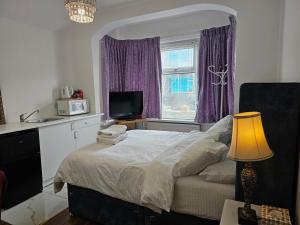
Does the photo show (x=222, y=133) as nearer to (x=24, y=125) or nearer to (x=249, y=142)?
(x=249, y=142)

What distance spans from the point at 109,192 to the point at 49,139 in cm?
160

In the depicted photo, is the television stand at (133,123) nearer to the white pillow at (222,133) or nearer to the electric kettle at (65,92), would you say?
the electric kettle at (65,92)

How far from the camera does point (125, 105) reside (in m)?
4.38

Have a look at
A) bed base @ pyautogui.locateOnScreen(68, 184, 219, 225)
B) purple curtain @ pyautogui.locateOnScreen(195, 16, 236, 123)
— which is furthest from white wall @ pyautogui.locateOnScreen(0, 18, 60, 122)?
purple curtain @ pyautogui.locateOnScreen(195, 16, 236, 123)

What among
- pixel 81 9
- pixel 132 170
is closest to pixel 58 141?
pixel 132 170

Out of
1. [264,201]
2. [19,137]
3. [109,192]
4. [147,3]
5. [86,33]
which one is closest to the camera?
[264,201]

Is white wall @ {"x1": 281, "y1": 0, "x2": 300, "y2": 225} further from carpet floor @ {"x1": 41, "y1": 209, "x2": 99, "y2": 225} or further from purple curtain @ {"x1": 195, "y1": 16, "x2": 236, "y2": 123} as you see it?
carpet floor @ {"x1": 41, "y1": 209, "x2": 99, "y2": 225}

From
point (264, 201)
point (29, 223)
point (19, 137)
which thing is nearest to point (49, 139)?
point (19, 137)

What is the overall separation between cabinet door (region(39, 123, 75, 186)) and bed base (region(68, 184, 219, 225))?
103 centimetres

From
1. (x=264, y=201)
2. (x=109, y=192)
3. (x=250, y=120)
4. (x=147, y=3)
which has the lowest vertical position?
(x=109, y=192)

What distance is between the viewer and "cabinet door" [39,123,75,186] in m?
3.02

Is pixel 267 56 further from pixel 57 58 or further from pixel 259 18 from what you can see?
pixel 57 58

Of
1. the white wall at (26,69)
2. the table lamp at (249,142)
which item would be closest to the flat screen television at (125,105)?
the white wall at (26,69)

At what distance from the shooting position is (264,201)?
4.70 feet
